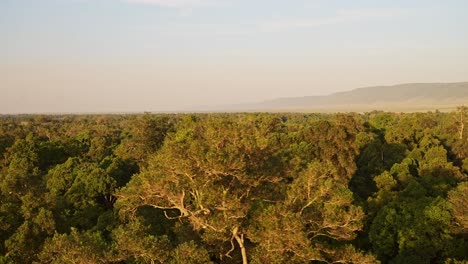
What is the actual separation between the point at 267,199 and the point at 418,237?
43.1 ft

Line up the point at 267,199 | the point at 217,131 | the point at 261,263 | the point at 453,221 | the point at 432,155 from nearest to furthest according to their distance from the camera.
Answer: the point at 261,263
the point at 217,131
the point at 267,199
the point at 453,221
the point at 432,155

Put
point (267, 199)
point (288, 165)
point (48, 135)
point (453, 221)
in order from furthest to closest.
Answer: point (48, 135) < point (453, 221) < point (288, 165) < point (267, 199)

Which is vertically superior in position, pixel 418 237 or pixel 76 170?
pixel 76 170

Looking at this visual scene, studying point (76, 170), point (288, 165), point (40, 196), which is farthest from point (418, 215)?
point (76, 170)

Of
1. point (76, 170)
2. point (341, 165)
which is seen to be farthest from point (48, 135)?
point (341, 165)

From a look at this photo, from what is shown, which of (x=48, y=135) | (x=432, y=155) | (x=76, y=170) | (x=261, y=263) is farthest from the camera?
(x=48, y=135)

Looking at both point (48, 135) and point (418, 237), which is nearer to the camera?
point (418, 237)

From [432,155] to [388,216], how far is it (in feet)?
66.9

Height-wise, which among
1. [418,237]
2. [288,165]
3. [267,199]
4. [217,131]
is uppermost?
[217,131]

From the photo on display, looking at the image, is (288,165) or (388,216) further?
(388,216)

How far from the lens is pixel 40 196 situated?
24.8 metres

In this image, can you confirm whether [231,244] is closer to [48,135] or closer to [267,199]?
[267,199]

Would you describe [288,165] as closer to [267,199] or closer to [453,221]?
[267,199]

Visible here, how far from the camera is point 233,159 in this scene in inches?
642
